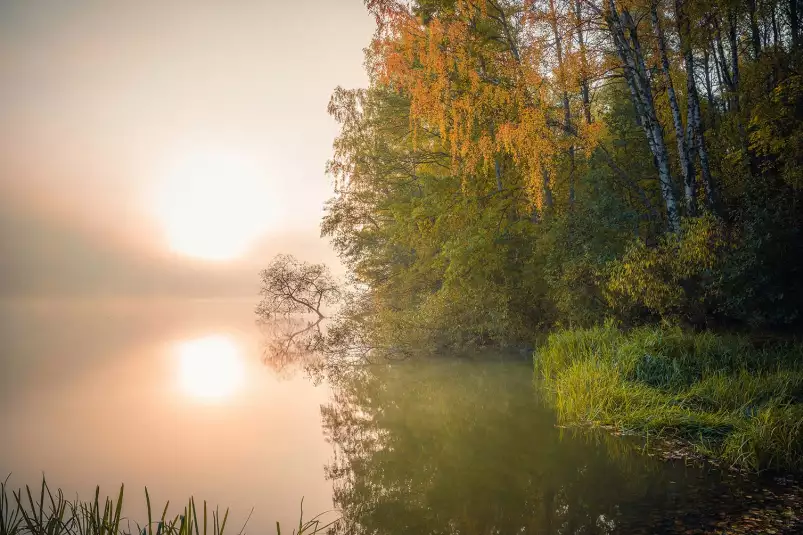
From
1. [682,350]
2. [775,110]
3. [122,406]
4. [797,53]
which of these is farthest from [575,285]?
[122,406]

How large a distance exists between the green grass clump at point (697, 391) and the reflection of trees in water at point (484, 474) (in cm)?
88

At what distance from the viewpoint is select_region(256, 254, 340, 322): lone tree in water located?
28.5 m

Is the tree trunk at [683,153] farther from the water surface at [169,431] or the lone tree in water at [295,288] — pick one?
the lone tree in water at [295,288]

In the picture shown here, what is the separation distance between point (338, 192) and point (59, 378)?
1476 centimetres

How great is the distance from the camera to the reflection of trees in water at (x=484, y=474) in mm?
5910

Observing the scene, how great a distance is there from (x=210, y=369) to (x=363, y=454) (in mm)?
12928

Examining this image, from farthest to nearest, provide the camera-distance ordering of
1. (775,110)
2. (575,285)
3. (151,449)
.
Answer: (575,285), (775,110), (151,449)

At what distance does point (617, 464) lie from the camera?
7.34 meters

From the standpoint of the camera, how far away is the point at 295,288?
28906 mm

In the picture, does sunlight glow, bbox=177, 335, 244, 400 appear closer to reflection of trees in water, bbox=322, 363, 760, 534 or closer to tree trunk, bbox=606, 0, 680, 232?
reflection of trees in water, bbox=322, 363, 760, 534

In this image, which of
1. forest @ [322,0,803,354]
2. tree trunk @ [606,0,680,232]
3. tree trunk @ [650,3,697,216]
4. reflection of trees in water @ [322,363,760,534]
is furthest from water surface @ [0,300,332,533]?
tree trunk @ [650,3,697,216]

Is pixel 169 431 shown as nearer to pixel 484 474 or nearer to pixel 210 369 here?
pixel 484 474

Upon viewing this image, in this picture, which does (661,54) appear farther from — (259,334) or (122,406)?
(259,334)

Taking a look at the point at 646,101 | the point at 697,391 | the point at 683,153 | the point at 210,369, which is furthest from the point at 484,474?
the point at 210,369
